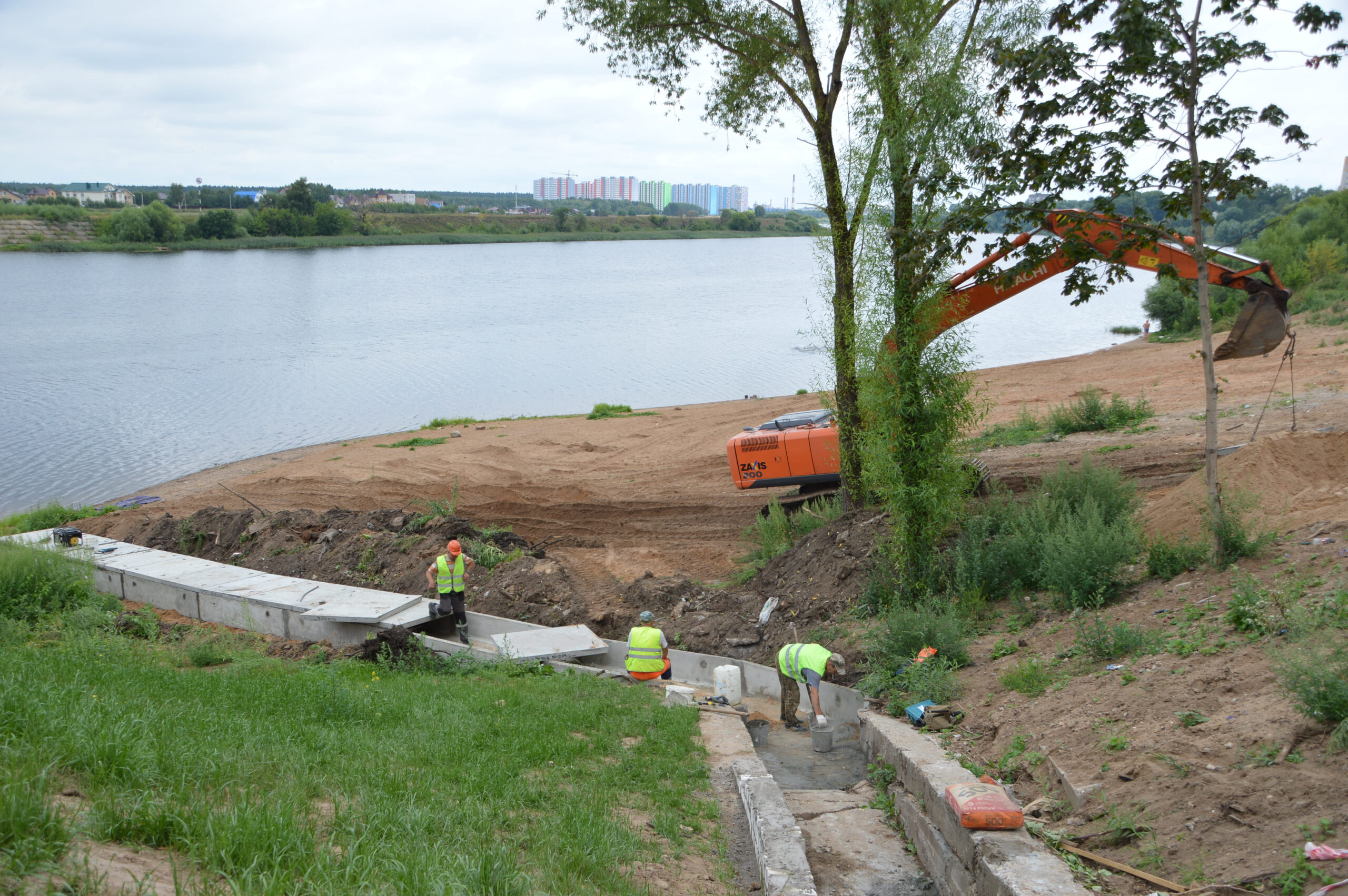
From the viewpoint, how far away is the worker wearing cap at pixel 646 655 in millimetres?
11617

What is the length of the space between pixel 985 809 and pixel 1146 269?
9.66m

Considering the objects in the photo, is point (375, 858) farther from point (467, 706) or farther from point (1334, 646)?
point (1334, 646)

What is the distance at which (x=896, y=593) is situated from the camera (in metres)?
12.4

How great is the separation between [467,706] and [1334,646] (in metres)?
7.55

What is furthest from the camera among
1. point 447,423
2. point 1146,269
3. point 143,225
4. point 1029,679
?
point 143,225

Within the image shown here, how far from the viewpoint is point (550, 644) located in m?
12.9

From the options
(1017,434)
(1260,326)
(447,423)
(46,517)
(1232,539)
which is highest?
(1260,326)

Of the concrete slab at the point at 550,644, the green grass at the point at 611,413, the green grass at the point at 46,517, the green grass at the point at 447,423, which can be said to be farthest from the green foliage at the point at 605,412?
the concrete slab at the point at 550,644

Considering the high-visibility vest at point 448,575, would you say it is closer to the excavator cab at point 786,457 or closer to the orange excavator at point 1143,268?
the excavator cab at point 786,457

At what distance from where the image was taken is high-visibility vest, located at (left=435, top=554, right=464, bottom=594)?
13.4 meters

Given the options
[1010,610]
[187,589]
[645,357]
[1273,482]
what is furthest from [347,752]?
[645,357]

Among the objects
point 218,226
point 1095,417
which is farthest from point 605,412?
point 218,226

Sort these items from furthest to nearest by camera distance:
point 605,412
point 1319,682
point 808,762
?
1. point 605,412
2. point 808,762
3. point 1319,682

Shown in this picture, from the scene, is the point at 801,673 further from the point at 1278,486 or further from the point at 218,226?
the point at 218,226
